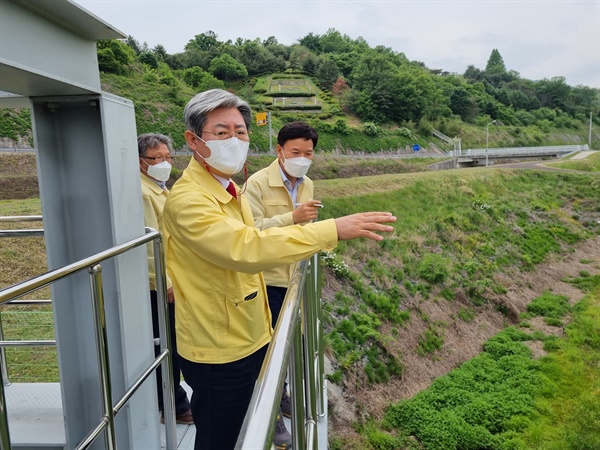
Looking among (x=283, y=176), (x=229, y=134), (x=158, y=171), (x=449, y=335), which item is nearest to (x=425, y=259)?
(x=449, y=335)

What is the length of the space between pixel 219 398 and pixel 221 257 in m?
0.63

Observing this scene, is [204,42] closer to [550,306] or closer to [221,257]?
[550,306]

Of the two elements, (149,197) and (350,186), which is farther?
(350,186)

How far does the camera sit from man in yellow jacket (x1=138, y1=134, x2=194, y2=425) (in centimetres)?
280

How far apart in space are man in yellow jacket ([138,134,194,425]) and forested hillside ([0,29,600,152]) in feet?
85.2

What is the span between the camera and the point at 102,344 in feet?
5.41

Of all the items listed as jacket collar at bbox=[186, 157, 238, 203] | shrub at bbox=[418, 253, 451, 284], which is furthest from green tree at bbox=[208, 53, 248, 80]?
jacket collar at bbox=[186, 157, 238, 203]

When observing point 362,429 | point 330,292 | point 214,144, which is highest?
point 214,144

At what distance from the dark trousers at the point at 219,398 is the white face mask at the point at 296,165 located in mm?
1414

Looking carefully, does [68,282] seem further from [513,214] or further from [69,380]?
[513,214]

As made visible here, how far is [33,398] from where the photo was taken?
274cm

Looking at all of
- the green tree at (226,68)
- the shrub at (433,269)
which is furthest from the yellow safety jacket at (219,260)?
the green tree at (226,68)

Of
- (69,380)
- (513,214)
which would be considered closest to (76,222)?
(69,380)

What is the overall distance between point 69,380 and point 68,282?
43 centimetres
